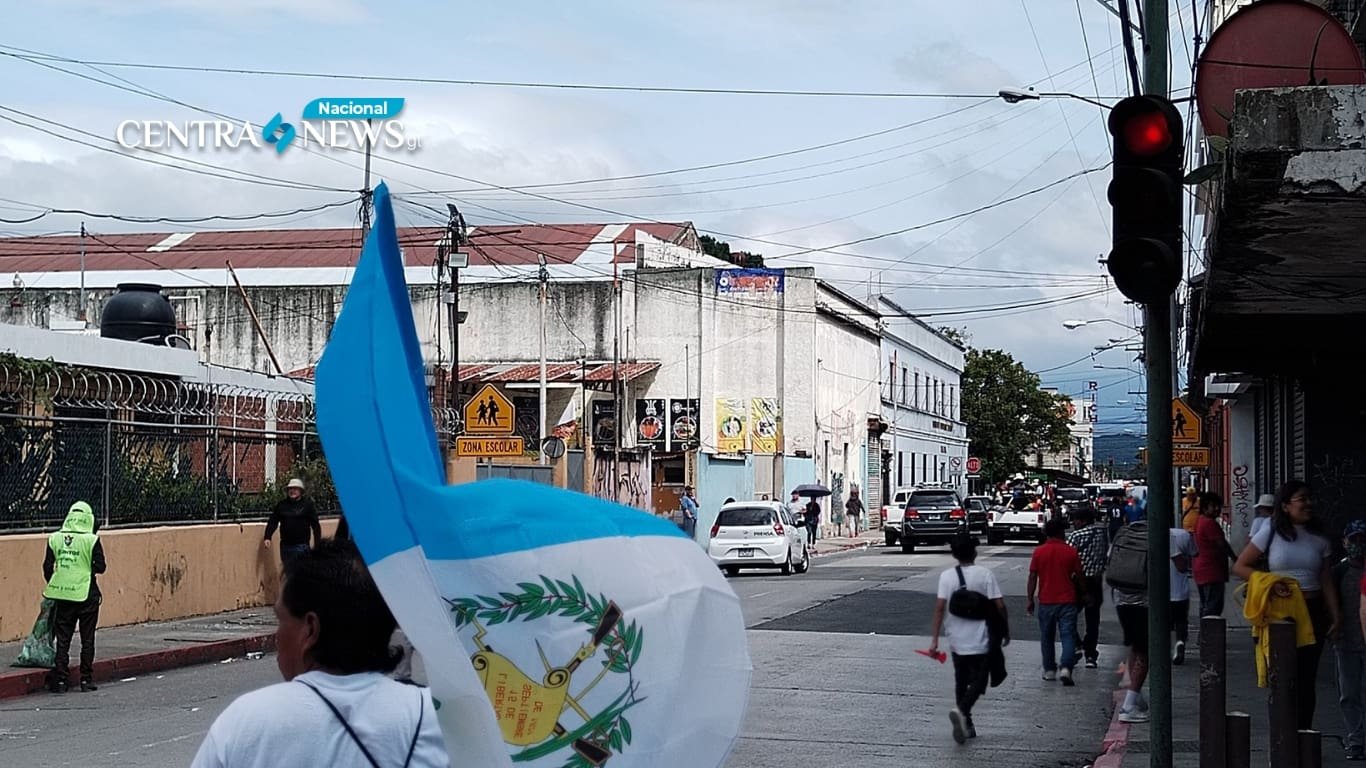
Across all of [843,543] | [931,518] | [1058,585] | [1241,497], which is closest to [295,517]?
[1058,585]

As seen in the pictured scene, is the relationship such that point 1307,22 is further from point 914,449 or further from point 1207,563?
point 914,449

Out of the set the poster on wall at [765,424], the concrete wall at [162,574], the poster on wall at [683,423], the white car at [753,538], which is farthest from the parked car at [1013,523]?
the concrete wall at [162,574]

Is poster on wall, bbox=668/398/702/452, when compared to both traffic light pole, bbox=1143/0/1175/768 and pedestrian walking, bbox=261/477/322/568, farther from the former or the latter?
Result: traffic light pole, bbox=1143/0/1175/768

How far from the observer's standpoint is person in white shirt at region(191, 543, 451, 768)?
9.94 feet

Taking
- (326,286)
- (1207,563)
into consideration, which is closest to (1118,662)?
(1207,563)

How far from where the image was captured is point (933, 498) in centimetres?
4584

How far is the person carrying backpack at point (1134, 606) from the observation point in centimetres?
1275

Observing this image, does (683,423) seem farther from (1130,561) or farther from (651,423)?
(1130,561)

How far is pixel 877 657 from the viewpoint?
17328 millimetres

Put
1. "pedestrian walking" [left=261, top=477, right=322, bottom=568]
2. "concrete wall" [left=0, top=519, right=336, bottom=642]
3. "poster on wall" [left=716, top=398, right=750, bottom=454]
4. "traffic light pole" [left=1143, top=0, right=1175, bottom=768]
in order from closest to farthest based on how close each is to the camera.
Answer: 1. "traffic light pole" [left=1143, top=0, right=1175, bottom=768]
2. "concrete wall" [left=0, top=519, right=336, bottom=642]
3. "pedestrian walking" [left=261, top=477, right=322, bottom=568]
4. "poster on wall" [left=716, top=398, right=750, bottom=454]

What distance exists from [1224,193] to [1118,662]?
32.8 ft

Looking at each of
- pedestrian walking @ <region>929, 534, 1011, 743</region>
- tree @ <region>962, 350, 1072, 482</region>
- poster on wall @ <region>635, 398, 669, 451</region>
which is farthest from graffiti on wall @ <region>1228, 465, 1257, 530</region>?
tree @ <region>962, 350, 1072, 482</region>

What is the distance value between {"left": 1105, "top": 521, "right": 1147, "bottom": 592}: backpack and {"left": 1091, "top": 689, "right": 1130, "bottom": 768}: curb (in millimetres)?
1083

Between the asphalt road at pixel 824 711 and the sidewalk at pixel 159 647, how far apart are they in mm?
295
